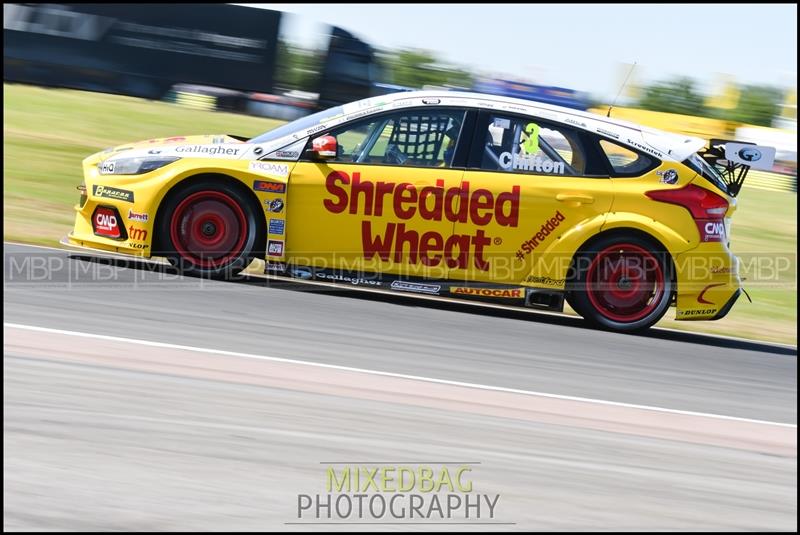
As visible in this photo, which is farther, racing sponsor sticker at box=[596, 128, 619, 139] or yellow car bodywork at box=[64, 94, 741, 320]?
racing sponsor sticker at box=[596, 128, 619, 139]

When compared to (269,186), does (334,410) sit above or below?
below

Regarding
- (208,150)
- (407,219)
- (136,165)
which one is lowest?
(407,219)

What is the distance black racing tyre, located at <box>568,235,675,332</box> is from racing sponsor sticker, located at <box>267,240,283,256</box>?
7.57 ft

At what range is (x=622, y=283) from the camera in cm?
767

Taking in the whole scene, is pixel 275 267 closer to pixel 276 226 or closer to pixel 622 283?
pixel 276 226

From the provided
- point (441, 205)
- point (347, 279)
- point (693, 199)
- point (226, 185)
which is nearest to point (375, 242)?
point (347, 279)

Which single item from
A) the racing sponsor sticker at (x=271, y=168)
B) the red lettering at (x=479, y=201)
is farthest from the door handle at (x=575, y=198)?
the racing sponsor sticker at (x=271, y=168)

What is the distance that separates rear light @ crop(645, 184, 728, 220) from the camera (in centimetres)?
752

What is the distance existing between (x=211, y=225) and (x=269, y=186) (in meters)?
0.56

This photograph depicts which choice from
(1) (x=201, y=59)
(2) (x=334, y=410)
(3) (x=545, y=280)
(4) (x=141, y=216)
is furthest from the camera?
(1) (x=201, y=59)

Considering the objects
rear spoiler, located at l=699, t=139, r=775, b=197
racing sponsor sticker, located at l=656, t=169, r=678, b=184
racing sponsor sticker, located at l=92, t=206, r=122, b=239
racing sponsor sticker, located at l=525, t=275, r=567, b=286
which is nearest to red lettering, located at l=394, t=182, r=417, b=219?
racing sponsor sticker, located at l=525, t=275, r=567, b=286

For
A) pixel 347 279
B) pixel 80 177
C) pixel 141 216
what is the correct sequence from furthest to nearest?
pixel 80 177 → pixel 347 279 → pixel 141 216

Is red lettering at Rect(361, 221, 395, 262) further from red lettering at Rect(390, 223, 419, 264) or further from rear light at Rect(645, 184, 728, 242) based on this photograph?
rear light at Rect(645, 184, 728, 242)

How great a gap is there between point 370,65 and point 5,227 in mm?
13965
